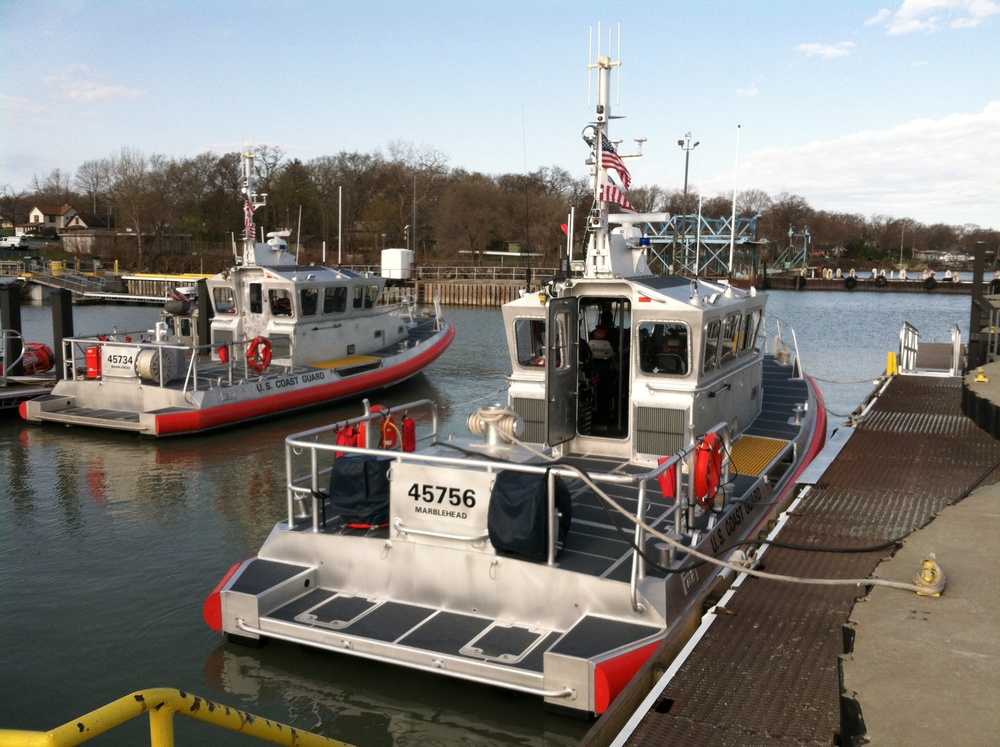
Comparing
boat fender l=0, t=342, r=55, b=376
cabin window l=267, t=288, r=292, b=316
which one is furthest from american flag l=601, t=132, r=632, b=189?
boat fender l=0, t=342, r=55, b=376

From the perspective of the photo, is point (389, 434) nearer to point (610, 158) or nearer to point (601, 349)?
point (601, 349)

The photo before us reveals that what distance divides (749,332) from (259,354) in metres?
10.7

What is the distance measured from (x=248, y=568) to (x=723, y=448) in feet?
14.8

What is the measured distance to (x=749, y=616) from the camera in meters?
6.42

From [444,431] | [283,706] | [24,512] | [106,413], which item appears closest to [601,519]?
[283,706]

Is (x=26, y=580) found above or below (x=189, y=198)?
below

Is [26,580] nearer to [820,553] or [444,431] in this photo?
[820,553]

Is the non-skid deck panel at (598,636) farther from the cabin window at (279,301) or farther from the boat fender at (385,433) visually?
the cabin window at (279,301)

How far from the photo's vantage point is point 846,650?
527cm

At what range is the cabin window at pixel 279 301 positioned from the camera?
63.8ft

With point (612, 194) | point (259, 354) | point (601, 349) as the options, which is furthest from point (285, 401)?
point (612, 194)

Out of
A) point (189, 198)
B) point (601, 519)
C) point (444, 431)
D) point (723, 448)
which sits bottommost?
point (444, 431)

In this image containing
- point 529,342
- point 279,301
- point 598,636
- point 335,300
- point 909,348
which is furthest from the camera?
point 909,348

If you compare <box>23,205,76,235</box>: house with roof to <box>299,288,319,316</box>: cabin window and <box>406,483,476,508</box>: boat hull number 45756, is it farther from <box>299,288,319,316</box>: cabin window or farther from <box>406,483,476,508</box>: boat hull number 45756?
<box>406,483,476,508</box>: boat hull number 45756
